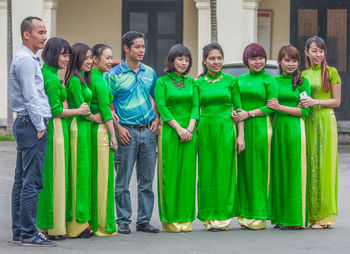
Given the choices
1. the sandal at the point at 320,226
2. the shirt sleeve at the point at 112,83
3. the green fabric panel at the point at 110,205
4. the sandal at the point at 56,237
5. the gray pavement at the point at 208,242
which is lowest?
the gray pavement at the point at 208,242

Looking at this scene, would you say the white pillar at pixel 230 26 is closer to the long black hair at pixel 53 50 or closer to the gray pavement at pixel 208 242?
the gray pavement at pixel 208 242

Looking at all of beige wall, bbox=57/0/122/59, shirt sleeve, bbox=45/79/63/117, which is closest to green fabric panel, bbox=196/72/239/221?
shirt sleeve, bbox=45/79/63/117

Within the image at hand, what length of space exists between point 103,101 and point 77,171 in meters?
0.70

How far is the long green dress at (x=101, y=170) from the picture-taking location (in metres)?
8.05

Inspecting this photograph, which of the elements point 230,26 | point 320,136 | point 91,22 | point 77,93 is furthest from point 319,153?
point 91,22

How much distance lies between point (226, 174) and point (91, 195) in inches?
54.3

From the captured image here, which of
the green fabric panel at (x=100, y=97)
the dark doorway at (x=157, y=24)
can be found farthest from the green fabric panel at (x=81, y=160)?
the dark doorway at (x=157, y=24)

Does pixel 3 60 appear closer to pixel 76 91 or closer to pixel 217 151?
pixel 217 151

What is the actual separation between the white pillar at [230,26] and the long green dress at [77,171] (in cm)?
1265

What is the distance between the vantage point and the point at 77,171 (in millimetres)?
7938

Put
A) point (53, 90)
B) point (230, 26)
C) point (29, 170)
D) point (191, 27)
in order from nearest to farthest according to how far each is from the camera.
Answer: point (29, 170)
point (53, 90)
point (230, 26)
point (191, 27)

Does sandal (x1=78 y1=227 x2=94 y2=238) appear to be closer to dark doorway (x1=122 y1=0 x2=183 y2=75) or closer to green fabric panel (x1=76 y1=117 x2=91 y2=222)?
green fabric panel (x1=76 y1=117 x2=91 y2=222)

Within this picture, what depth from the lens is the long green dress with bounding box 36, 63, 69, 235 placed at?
7742mm

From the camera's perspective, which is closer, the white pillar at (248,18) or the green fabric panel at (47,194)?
the green fabric panel at (47,194)
